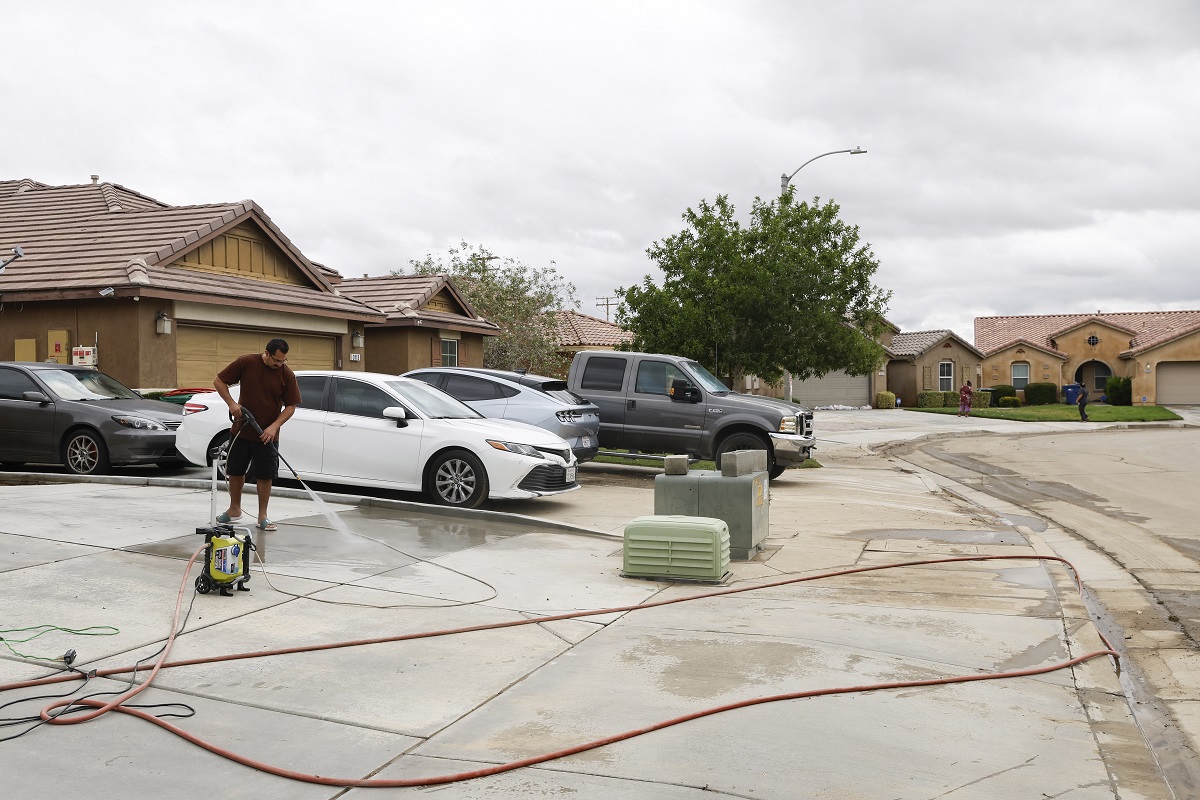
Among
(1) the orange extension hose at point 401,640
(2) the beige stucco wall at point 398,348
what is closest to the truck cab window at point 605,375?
(1) the orange extension hose at point 401,640

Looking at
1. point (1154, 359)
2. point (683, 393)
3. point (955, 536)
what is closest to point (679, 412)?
point (683, 393)

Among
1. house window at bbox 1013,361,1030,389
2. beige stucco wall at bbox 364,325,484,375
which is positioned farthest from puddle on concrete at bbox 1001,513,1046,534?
house window at bbox 1013,361,1030,389

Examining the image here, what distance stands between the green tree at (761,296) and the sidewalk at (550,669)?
11.8 meters

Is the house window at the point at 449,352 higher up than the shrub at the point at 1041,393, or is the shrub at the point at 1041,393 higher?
the house window at the point at 449,352

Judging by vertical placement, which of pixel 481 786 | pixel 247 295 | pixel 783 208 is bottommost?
pixel 481 786

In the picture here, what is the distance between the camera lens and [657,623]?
687 centimetres

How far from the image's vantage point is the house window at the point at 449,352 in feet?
89.5

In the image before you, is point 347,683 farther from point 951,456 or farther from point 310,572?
point 951,456

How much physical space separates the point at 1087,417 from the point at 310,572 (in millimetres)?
39104

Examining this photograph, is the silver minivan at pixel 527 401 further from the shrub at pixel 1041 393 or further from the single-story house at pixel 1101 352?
the single-story house at pixel 1101 352

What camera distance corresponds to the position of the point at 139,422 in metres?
12.8

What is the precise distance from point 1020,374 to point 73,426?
5500cm

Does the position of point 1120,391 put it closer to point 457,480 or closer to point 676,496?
point 457,480

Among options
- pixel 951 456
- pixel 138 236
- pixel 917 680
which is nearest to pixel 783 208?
pixel 951 456
